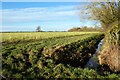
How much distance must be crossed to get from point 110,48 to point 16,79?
7.16 m

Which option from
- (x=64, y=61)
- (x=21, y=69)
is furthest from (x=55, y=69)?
(x=64, y=61)

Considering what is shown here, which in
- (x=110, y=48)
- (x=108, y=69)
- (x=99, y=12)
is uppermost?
(x=99, y=12)

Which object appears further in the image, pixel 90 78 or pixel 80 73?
pixel 80 73

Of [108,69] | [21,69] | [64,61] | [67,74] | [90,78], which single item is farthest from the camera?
[64,61]

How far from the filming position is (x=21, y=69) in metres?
14.4

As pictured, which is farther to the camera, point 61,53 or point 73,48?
point 73,48

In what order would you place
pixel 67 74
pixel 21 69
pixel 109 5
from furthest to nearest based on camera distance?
pixel 109 5, pixel 21 69, pixel 67 74

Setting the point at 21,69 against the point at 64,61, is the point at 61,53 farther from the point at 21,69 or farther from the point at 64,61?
the point at 21,69

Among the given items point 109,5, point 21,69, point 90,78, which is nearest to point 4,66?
point 21,69

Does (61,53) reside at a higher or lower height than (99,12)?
lower

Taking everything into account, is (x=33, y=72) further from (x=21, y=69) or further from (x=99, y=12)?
(x=99, y=12)

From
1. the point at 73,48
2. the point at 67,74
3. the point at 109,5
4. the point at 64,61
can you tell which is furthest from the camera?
the point at 109,5

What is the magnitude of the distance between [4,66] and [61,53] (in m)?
6.16

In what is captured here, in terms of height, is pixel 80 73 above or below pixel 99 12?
below
